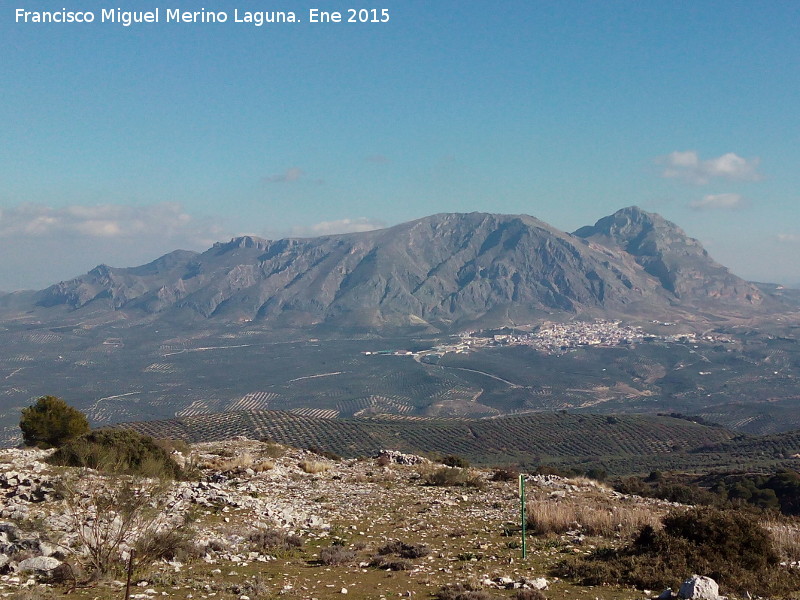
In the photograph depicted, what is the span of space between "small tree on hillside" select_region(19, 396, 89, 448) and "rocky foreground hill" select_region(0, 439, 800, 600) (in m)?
5.21

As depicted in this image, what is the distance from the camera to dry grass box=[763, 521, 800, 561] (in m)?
12.5

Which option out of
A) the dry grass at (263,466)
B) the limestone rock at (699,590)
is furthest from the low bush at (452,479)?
the limestone rock at (699,590)

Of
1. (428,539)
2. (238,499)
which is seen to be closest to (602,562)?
(428,539)

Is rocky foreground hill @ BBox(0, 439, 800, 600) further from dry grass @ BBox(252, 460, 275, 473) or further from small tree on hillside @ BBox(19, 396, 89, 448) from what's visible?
small tree on hillside @ BBox(19, 396, 89, 448)

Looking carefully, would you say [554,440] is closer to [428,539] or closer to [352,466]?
[352,466]

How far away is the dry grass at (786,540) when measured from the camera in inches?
491

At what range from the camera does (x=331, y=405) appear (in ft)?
531

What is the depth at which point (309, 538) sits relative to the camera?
49.0ft

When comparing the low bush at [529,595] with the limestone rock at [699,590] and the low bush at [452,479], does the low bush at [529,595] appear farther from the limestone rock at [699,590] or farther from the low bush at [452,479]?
the low bush at [452,479]

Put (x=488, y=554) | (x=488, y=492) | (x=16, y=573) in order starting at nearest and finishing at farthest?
(x=16, y=573) < (x=488, y=554) < (x=488, y=492)

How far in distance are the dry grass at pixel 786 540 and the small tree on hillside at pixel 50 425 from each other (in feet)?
79.5

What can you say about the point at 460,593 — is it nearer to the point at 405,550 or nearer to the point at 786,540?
the point at 405,550

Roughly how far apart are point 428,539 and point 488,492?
23.5ft

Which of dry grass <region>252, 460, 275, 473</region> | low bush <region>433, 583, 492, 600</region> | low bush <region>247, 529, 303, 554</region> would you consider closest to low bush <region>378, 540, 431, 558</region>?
low bush <region>247, 529, 303, 554</region>
